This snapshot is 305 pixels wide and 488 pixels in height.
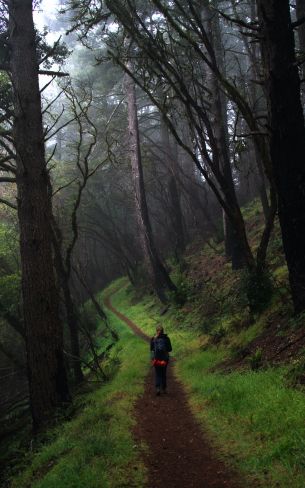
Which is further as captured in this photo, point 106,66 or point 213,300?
point 106,66

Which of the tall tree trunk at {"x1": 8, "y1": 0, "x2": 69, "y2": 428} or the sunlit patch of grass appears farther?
the tall tree trunk at {"x1": 8, "y1": 0, "x2": 69, "y2": 428}

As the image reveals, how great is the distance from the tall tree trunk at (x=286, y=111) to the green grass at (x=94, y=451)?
13.3 ft

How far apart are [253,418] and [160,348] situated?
4483mm

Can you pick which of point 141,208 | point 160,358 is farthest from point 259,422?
point 141,208

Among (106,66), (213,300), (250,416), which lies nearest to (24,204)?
(250,416)

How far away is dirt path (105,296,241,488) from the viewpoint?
5.29 metres

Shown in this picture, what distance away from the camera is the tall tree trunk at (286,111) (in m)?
7.82

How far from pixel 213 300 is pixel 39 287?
27.7 feet

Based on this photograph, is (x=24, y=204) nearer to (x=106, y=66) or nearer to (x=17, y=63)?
(x=17, y=63)

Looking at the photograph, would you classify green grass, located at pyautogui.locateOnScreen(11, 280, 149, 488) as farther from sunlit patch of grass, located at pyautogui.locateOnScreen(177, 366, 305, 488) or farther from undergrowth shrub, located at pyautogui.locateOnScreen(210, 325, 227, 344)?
undergrowth shrub, located at pyautogui.locateOnScreen(210, 325, 227, 344)

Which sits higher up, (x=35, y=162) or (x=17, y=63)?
(x=17, y=63)

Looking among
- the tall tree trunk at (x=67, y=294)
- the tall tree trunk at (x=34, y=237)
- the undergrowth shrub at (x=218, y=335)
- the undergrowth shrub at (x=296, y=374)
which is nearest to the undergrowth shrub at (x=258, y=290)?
the undergrowth shrub at (x=218, y=335)

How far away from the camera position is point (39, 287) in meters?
8.79

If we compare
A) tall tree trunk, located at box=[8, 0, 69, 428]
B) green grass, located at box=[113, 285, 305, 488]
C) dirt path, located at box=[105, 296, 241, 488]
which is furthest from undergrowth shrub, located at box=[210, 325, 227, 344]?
tall tree trunk, located at box=[8, 0, 69, 428]
